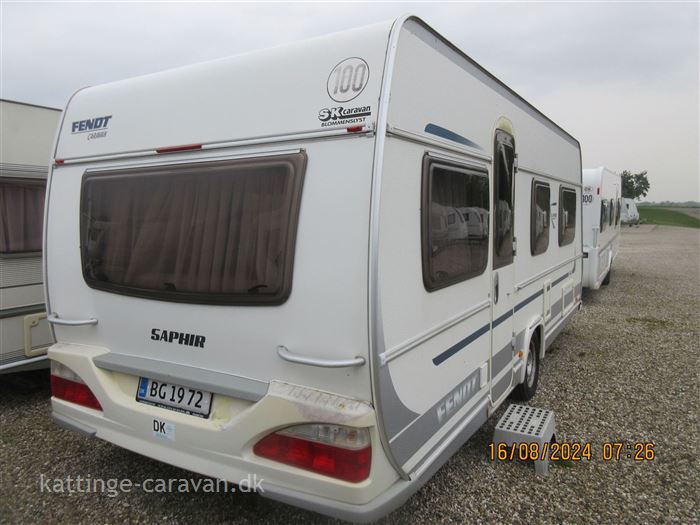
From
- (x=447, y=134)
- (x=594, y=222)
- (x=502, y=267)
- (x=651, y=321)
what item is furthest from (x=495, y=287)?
(x=594, y=222)

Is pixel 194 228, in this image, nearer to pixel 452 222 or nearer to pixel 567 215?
pixel 452 222

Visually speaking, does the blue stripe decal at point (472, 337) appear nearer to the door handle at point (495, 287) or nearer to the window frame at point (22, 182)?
the door handle at point (495, 287)

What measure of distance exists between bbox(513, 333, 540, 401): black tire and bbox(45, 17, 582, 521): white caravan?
1315 mm

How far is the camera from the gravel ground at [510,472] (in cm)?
296

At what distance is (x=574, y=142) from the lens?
625 centimetres

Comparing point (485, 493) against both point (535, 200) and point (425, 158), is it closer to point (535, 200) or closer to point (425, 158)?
point (425, 158)

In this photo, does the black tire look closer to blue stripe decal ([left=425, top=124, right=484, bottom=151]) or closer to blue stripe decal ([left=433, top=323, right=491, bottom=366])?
blue stripe decal ([left=433, top=323, right=491, bottom=366])

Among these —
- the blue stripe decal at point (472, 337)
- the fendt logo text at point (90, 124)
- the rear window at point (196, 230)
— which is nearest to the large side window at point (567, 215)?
the blue stripe decal at point (472, 337)

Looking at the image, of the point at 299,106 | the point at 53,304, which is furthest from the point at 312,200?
the point at 53,304

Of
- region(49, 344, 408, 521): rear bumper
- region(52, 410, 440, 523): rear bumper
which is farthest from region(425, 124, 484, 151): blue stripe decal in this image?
region(52, 410, 440, 523): rear bumper

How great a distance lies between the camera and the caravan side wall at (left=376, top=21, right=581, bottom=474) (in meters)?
2.21

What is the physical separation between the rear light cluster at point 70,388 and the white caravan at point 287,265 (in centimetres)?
1

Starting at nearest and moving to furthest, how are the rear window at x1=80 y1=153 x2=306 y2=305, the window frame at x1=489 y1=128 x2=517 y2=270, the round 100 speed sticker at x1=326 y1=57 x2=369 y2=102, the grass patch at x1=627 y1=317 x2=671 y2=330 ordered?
the round 100 speed sticker at x1=326 y1=57 x2=369 y2=102, the rear window at x1=80 y1=153 x2=306 y2=305, the window frame at x1=489 y1=128 x2=517 y2=270, the grass patch at x1=627 y1=317 x2=671 y2=330

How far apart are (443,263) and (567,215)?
380cm
